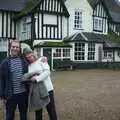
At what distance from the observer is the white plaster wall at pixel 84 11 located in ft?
114

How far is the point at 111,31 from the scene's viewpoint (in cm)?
4012

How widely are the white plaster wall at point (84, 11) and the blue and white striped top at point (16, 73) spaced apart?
28.6 metres

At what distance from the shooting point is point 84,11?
35.4 meters

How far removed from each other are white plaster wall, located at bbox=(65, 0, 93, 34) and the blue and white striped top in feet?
93.9

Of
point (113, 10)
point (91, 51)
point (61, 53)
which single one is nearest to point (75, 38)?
point (61, 53)

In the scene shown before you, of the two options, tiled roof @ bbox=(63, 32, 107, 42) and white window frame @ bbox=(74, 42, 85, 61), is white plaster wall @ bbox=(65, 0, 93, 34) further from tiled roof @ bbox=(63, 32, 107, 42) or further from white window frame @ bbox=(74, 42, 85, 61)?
white window frame @ bbox=(74, 42, 85, 61)

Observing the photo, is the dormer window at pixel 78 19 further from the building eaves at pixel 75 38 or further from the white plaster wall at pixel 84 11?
the building eaves at pixel 75 38

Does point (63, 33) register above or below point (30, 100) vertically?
above

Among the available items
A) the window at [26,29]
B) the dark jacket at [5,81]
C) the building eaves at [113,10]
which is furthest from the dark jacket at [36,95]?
the building eaves at [113,10]

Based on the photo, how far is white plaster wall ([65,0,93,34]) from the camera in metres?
34.8

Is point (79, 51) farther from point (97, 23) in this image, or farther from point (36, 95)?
point (36, 95)

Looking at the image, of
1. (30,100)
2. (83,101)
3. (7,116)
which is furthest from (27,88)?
(83,101)

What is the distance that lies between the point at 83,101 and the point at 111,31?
29.4 metres

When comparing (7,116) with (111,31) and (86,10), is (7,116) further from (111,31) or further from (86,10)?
(111,31)
